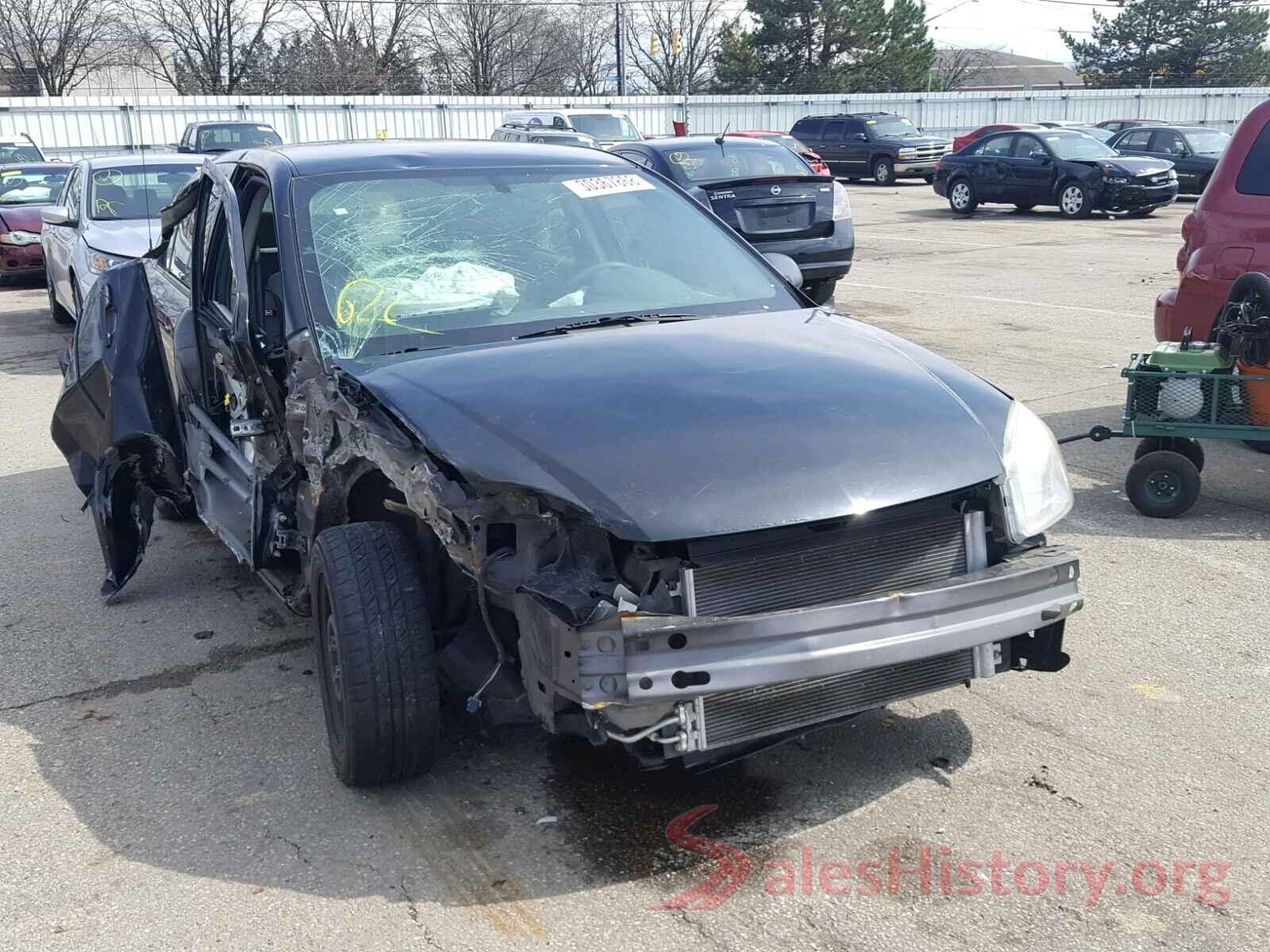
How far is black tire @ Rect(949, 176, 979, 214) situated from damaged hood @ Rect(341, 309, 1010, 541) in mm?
20902

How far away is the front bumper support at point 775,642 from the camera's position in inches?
115

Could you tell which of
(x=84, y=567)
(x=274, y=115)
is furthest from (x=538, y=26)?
(x=84, y=567)

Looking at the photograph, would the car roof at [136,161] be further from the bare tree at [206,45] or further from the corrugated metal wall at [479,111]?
the bare tree at [206,45]

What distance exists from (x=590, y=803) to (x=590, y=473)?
3.42 ft

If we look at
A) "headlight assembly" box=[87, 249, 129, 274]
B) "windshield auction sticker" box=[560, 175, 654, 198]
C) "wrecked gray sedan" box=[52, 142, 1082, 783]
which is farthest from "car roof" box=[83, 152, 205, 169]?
"windshield auction sticker" box=[560, 175, 654, 198]

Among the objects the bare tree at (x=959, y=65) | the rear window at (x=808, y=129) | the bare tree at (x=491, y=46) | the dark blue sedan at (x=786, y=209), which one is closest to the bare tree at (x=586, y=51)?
the bare tree at (x=491, y=46)

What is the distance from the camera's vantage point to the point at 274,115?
1447 inches

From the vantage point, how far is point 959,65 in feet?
257

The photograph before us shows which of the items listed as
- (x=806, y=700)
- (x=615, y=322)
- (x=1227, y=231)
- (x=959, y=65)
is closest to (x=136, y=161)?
(x=615, y=322)

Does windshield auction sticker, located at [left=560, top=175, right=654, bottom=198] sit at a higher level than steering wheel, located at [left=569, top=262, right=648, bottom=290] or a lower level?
higher

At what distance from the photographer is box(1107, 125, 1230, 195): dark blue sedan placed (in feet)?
80.2

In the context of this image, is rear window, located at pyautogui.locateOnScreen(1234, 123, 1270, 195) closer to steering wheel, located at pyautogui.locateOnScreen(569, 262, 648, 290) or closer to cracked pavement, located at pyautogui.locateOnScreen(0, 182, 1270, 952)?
cracked pavement, located at pyautogui.locateOnScreen(0, 182, 1270, 952)

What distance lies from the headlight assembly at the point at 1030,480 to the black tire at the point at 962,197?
21129 mm

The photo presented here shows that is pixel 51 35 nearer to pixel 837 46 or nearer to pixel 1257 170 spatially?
pixel 837 46
